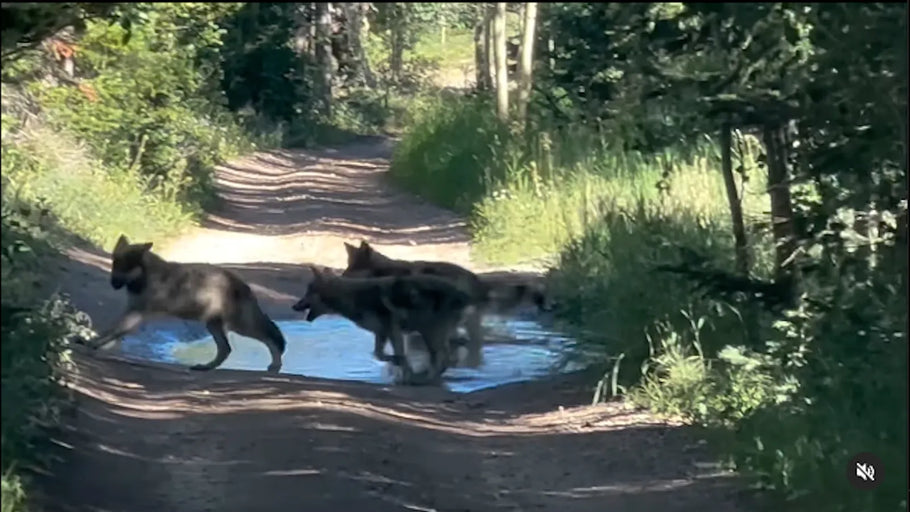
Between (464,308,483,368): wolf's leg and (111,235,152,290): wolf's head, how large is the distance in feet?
8.54

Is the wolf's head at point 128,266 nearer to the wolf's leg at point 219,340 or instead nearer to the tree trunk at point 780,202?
the wolf's leg at point 219,340

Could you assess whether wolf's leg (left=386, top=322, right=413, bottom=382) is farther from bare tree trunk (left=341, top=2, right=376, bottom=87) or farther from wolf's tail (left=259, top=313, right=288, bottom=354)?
bare tree trunk (left=341, top=2, right=376, bottom=87)

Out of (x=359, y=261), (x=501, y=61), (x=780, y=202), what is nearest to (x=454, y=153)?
(x=501, y=61)

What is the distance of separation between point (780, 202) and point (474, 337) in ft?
14.0

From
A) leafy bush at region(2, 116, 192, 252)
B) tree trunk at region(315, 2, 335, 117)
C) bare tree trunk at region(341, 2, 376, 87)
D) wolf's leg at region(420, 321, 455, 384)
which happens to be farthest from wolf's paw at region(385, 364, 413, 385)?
bare tree trunk at region(341, 2, 376, 87)

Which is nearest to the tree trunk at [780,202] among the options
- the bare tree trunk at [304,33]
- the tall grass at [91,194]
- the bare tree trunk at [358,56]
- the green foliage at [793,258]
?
the green foliage at [793,258]

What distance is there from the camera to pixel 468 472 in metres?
10.2

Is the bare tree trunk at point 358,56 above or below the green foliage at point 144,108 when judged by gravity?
above

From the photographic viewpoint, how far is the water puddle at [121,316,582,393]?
13.8 m

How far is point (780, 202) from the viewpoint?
10.5 metres

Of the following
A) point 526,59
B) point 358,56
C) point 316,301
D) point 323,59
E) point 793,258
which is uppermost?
point 358,56

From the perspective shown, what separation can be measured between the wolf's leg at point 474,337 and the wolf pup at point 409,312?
0.49 ft

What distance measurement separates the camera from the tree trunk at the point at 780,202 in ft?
29.8

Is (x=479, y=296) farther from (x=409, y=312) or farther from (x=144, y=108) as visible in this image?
(x=144, y=108)
